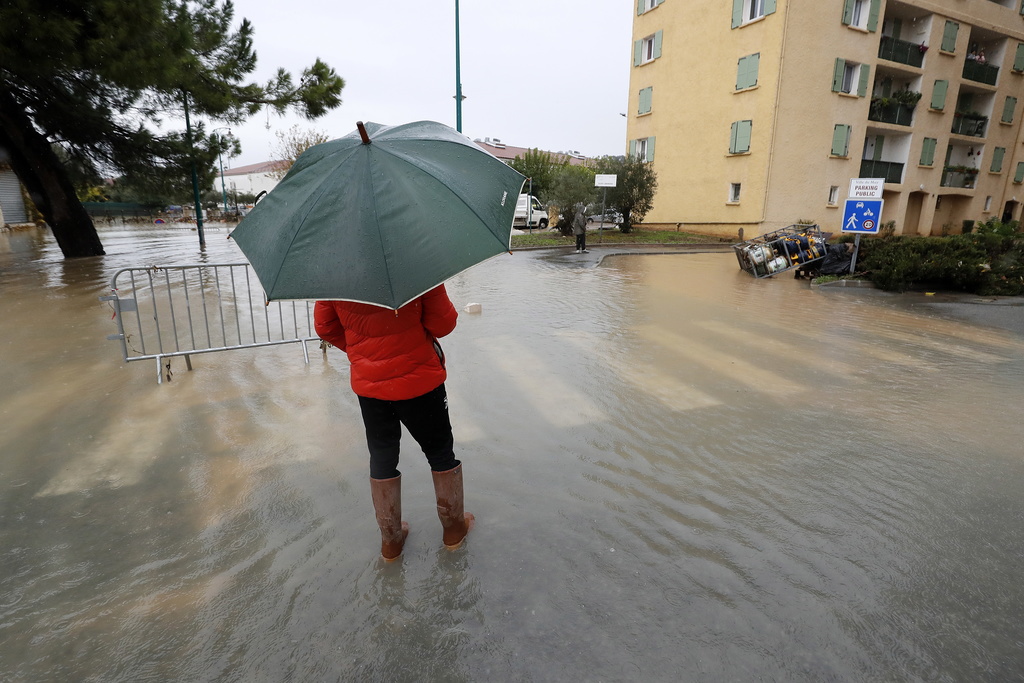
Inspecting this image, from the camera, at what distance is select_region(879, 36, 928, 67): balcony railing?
2423 centimetres

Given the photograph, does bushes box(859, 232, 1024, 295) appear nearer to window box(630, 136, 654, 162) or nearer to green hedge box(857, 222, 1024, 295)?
green hedge box(857, 222, 1024, 295)

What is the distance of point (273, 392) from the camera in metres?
5.30

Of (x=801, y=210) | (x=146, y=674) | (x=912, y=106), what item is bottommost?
(x=146, y=674)

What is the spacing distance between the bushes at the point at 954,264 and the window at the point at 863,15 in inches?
629

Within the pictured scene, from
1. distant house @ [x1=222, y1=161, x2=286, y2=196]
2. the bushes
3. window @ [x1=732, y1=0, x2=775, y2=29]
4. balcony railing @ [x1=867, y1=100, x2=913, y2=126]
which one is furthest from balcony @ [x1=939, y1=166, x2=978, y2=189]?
distant house @ [x1=222, y1=161, x2=286, y2=196]

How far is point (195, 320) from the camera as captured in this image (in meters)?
8.45

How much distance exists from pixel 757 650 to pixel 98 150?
66.2 ft

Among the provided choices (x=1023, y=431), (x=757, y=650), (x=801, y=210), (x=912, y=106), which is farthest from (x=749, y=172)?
(x=757, y=650)

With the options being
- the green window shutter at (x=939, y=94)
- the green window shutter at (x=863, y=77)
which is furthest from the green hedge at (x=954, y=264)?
the green window shutter at (x=939, y=94)

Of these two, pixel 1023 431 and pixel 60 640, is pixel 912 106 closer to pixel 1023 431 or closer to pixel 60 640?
pixel 1023 431

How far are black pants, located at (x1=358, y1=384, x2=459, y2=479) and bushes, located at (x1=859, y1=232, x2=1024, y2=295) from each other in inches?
479

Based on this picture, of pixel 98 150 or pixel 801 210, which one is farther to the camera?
pixel 801 210

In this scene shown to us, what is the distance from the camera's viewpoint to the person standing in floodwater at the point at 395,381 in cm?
250

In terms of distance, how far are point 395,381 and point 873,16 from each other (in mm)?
29538
